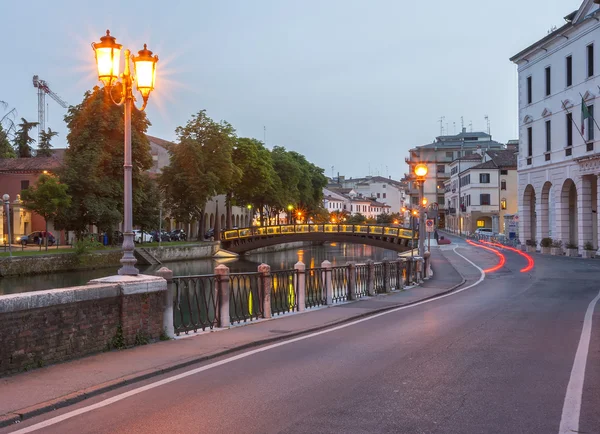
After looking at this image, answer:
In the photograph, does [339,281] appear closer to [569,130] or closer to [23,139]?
[569,130]

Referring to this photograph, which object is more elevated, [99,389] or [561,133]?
[561,133]

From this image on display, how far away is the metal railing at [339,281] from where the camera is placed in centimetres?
2066

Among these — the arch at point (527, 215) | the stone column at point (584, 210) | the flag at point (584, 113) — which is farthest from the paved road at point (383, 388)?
the arch at point (527, 215)

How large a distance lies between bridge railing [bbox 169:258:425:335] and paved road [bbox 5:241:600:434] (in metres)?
2.30

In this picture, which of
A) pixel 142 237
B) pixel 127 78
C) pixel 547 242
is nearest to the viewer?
pixel 127 78

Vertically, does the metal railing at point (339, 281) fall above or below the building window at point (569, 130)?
below

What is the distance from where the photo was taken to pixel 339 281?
68.2 ft

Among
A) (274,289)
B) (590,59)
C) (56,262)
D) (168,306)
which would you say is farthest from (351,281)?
(56,262)

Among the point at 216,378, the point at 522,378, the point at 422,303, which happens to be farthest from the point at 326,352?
the point at 422,303

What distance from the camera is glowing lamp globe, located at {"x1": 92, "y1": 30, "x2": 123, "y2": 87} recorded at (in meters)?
12.2

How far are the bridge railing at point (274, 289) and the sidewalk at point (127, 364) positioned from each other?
1.88ft

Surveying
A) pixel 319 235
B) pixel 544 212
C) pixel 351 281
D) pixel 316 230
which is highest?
pixel 544 212

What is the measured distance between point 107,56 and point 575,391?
940cm

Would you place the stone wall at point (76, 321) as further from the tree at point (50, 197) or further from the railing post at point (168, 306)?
the tree at point (50, 197)
